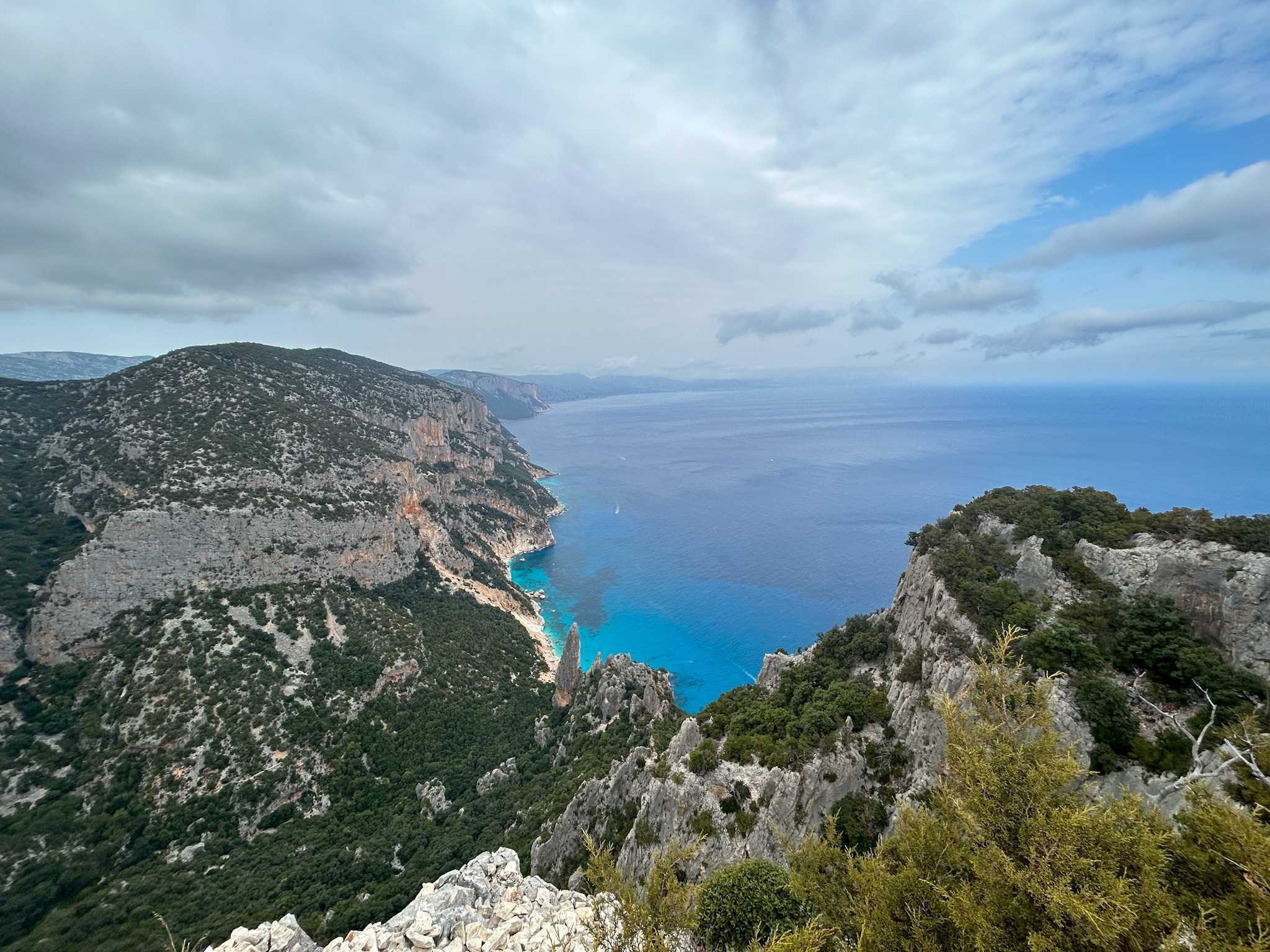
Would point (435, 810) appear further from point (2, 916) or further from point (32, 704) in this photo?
point (32, 704)

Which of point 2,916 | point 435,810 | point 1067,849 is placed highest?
point 1067,849

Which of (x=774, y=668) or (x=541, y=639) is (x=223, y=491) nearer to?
(x=541, y=639)

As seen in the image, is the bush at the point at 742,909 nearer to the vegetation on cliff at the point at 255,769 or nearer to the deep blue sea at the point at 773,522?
the vegetation on cliff at the point at 255,769

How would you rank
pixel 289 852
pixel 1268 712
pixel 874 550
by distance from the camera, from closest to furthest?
pixel 1268 712
pixel 289 852
pixel 874 550

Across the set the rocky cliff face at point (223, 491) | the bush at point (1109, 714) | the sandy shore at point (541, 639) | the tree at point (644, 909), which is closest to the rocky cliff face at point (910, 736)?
the bush at point (1109, 714)

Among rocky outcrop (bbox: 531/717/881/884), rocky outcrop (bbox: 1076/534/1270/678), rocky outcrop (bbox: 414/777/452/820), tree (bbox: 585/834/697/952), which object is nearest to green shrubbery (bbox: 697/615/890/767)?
rocky outcrop (bbox: 531/717/881/884)

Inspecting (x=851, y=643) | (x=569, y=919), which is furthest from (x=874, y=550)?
(x=569, y=919)

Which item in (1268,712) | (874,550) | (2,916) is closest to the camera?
(1268,712)
